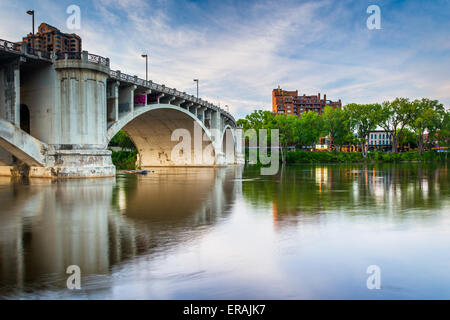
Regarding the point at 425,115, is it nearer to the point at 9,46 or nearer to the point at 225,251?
the point at 9,46

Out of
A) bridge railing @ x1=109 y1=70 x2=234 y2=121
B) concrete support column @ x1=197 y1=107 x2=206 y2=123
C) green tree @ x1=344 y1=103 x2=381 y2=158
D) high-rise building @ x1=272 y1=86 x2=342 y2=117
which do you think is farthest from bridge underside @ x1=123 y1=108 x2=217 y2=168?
high-rise building @ x1=272 y1=86 x2=342 y2=117

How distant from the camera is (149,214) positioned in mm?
12250

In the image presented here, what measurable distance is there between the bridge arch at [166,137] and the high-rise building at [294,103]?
125875 millimetres

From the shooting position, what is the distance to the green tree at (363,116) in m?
84.9

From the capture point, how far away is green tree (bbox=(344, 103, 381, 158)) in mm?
84875

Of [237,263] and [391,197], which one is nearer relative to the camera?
[237,263]

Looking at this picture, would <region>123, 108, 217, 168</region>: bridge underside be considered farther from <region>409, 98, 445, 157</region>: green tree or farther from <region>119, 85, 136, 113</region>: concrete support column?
<region>409, 98, 445, 157</region>: green tree

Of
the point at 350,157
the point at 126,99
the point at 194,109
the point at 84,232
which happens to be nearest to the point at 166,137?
the point at 194,109

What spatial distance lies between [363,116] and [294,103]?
104 meters

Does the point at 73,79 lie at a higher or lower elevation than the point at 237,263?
higher

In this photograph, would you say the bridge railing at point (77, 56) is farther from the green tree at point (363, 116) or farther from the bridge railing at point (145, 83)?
the green tree at point (363, 116)

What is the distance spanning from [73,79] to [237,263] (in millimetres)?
27598
